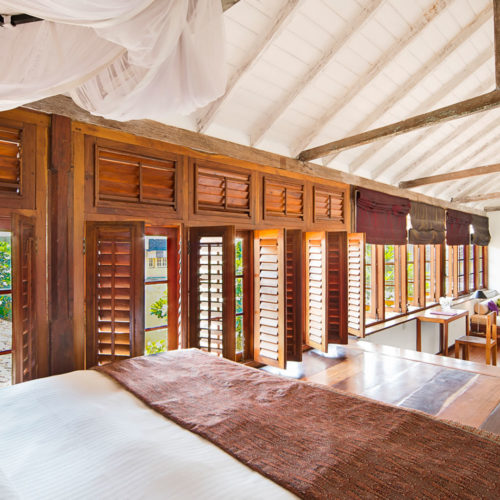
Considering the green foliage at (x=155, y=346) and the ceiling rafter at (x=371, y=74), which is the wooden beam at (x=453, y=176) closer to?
the ceiling rafter at (x=371, y=74)

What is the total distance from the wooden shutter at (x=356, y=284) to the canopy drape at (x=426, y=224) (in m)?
1.77

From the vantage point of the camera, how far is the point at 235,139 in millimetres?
3104

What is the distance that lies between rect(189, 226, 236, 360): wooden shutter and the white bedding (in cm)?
124

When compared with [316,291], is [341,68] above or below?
above

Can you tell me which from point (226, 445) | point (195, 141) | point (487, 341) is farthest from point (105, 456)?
point (487, 341)

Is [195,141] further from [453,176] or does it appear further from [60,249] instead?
[453,176]

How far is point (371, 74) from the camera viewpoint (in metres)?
2.90

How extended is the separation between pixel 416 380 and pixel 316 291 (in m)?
1.15

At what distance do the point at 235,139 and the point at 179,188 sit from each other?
0.74 metres

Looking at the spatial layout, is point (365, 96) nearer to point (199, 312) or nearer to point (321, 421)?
point (199, 312)

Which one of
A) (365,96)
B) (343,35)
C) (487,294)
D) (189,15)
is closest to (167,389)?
(189,15)

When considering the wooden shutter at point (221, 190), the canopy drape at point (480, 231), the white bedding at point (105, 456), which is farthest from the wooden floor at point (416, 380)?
the canopy drape at point (480, 231)

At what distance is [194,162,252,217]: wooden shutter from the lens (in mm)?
2891

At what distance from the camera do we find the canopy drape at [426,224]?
5.26 m
